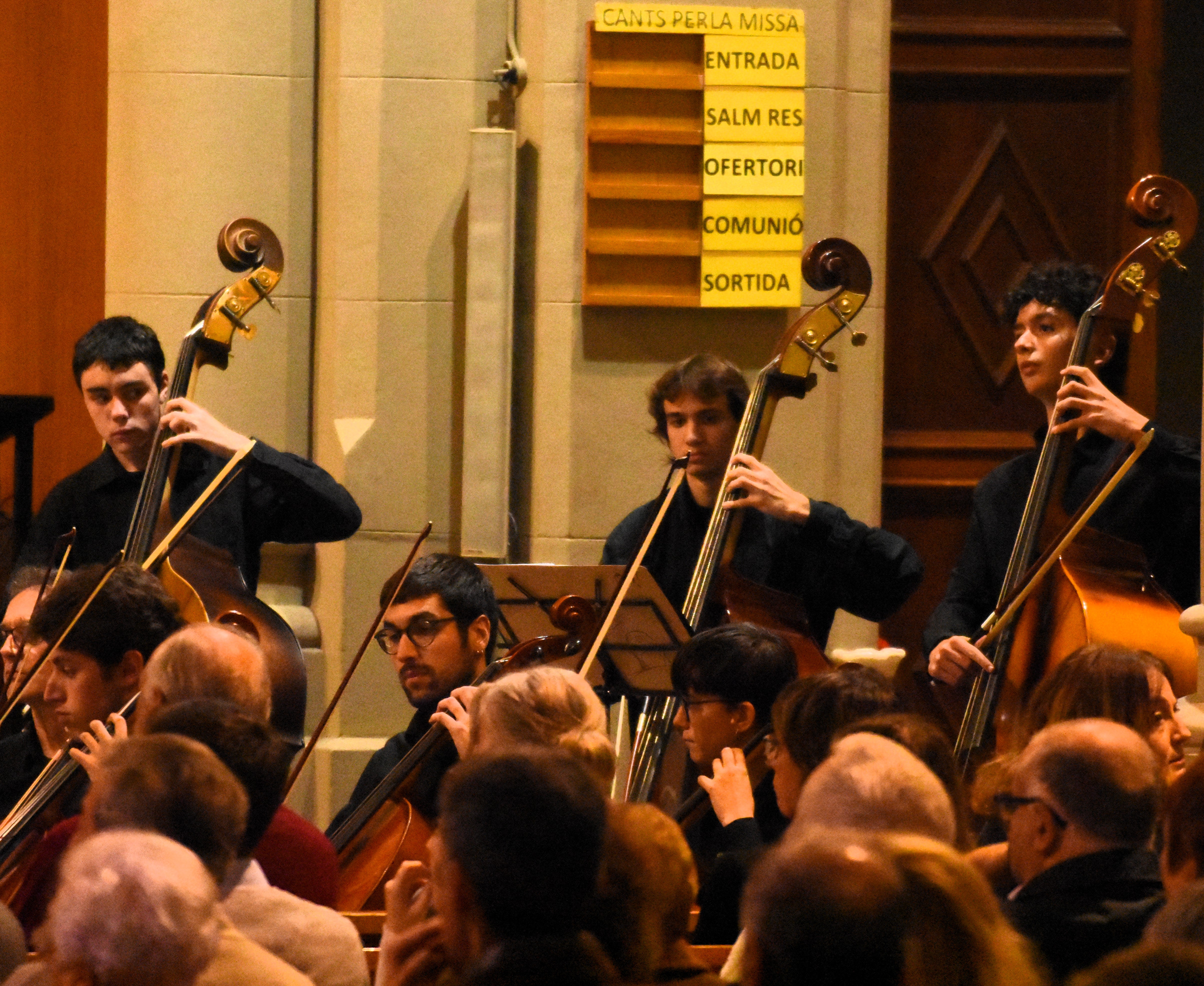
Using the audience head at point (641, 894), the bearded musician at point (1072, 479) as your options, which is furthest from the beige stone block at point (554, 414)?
the audience head at point (641, 894)

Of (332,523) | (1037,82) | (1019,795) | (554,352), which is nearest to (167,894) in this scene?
(1019,795)

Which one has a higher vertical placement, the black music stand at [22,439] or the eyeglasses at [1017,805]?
the black music stand at [22,439]

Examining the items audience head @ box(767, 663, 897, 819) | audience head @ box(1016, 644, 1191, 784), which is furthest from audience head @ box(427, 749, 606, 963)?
audience head @ box(1016, 644, 1191, 784)

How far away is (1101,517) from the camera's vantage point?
148 inches

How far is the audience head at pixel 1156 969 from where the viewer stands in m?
1.50

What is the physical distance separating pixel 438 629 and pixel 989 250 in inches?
85.7

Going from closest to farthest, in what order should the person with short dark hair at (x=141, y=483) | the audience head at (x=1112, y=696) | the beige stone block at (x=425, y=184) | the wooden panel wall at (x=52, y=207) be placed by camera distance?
the audience head at (x=1112, y=696) < the person with short dark hair at (x=141, y=483) < the beige stone block at (x=425, y=184) < the wooden panel wall at (x=52, y=207)

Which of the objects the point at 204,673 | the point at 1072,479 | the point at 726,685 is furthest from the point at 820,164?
the point at 204,673

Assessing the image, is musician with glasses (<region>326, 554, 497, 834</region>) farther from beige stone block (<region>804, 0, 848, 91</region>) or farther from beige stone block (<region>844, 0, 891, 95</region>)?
beige stone block (<region>844, 0, 891, 95</region>)

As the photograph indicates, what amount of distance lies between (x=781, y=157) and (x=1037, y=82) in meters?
0.92

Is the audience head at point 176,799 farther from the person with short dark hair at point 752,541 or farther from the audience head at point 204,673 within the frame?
the person with short dark hair at point 752,541

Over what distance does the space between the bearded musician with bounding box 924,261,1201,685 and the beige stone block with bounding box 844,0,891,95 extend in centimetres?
100

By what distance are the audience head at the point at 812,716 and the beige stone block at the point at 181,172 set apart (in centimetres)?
246

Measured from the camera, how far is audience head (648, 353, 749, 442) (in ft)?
13.1
